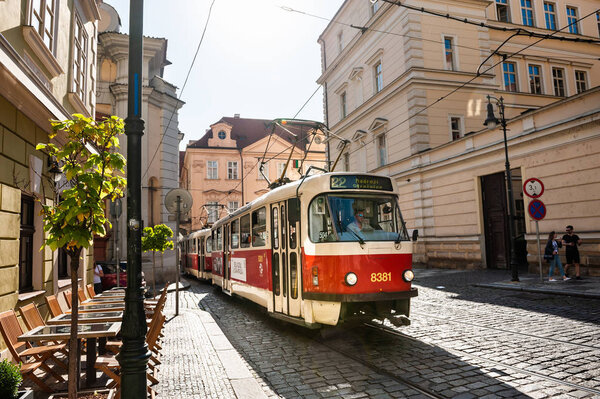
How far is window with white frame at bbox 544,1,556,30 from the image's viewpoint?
91.7ft

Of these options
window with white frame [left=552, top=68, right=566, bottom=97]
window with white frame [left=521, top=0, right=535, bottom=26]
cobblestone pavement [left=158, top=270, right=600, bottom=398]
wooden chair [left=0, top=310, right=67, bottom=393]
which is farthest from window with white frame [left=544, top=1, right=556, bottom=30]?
wooden chair [left=0, top=310, right=67, bottom=393]

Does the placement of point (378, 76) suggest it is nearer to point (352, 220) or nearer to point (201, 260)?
point (201, 260)

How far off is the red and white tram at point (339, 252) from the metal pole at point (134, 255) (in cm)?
345

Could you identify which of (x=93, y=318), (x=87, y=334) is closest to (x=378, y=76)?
(x=93, y=318)

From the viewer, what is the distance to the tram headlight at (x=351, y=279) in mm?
6695

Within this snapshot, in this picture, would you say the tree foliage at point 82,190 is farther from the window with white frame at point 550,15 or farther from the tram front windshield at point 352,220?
the window with white frame at point 550,15

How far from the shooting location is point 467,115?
24.6 m

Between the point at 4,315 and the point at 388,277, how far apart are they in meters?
5.35

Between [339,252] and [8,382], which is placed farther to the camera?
[339,252]

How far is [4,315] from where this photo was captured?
5121mm

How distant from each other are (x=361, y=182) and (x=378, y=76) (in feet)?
71.7

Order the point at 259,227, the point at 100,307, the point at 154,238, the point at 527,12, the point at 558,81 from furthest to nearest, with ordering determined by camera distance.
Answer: the point at 558,81
the point at 527,12
the point at 154,238
the point at 259,227
the point at 100,307

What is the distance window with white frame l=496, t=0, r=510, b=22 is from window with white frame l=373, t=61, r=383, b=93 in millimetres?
8044

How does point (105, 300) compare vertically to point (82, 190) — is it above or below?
below
